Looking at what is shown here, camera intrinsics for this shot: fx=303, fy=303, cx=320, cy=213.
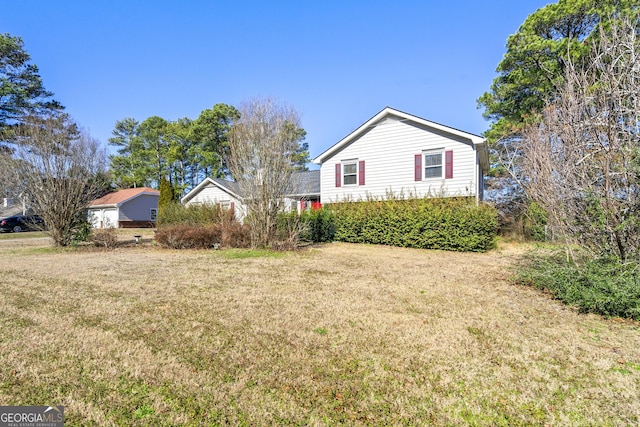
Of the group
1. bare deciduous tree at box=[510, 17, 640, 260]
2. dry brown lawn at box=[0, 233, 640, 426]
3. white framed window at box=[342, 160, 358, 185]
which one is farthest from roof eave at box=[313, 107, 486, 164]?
dry brown lawn at box=[0, 233, 640, 426]

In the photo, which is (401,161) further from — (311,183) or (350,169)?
(311,183)

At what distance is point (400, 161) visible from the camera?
1484 centimetres

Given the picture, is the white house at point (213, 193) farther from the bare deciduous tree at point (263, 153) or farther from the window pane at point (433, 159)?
the window pane at point (433, 159)

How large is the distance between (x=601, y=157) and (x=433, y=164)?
9654mm

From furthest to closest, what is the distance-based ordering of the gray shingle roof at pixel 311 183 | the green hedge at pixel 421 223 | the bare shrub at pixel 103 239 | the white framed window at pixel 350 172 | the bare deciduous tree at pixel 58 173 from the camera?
1. the gray shingle roof at pixel 311 183
2. the white framed window at pixel 350 172
3. the bare shrub at pixel 103 239
4. the bare deciduous tree at pixel 58 173
5. the green hedge at pixel 421 223

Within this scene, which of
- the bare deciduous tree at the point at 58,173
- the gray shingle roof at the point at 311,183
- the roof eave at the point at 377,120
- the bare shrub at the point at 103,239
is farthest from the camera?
the gray shingle roof at the point at 311,183

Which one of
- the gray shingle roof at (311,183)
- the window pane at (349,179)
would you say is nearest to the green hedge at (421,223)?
the window pane at (349,179)

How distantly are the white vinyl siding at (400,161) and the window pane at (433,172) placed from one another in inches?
7.4

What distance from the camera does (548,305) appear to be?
4.73m

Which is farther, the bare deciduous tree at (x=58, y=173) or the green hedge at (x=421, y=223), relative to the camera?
the bare deciduous tree at (x=58, y=173)

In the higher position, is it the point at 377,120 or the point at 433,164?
the point at 377,120

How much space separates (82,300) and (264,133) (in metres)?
6.99

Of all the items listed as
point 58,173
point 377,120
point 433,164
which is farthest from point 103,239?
point 433,164

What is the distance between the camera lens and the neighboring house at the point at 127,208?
2975cm
